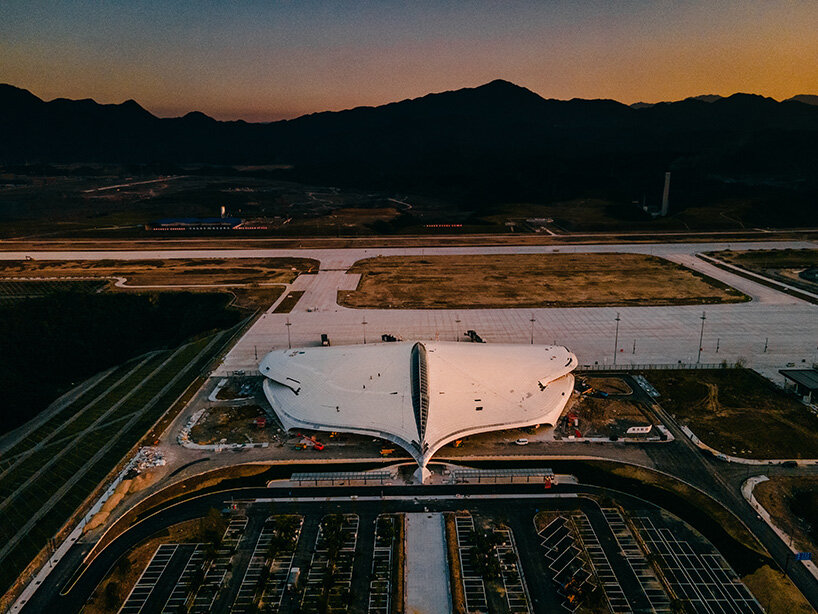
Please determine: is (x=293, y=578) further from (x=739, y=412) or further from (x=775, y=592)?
(x=739, y=412)

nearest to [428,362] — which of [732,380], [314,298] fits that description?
[732,380]

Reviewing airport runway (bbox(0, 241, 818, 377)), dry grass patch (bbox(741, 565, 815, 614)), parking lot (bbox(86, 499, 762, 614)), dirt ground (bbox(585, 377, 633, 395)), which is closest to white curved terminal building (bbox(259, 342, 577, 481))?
dirt ground (bbox(585, 377, 633, 395))

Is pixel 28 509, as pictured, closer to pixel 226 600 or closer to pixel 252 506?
pixel 252 506

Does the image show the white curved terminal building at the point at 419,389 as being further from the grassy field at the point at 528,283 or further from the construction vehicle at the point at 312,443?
the grassy field at the point at 528,283

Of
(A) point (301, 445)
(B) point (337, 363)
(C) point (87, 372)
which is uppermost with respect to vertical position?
(B) point (337, 363)

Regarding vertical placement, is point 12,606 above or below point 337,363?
below

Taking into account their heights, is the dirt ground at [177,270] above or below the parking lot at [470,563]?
above

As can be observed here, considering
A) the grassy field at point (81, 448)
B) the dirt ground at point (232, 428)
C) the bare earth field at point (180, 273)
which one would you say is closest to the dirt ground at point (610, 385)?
the dirt ground at point (232, 428)
